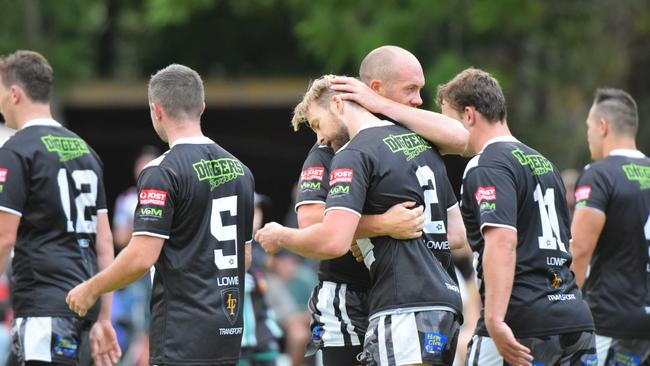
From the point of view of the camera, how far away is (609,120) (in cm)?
812

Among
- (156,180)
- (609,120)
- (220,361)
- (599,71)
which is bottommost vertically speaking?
(220,361)

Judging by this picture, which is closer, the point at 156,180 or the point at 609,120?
the point at 156,180

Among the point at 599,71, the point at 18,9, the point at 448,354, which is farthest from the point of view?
the point at 18,9

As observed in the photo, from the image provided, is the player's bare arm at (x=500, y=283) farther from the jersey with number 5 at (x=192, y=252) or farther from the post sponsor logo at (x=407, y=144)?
the jersey with number 5 at (x=192, y=252)

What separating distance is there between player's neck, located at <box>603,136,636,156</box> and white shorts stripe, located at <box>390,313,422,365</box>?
10.1 feet

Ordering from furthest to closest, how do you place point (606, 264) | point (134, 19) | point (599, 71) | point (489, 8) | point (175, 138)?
point (134, 19), point (599, 71), point (489, 8), point (606, 264), point (175, 138)

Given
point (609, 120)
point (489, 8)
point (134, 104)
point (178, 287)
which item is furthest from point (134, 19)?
point (178, 287)

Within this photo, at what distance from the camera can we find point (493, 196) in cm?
632

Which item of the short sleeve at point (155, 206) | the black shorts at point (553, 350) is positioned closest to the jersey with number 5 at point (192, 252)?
the short sleeve at point (155, 206)

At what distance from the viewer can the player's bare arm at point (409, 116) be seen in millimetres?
6020

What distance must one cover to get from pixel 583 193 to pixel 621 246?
0.48 metres

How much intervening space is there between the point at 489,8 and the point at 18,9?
7885mm

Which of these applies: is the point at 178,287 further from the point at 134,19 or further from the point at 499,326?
the point at 134,19

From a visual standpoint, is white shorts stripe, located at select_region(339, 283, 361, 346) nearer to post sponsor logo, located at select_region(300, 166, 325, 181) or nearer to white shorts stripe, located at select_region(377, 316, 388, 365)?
white shorts stripe, located at select_region(377, 316, 388, 365)
